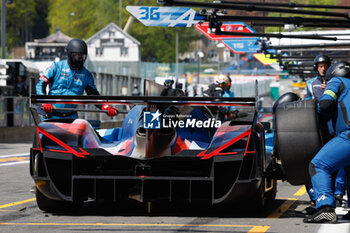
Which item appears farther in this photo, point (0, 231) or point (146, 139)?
point (146, 139)

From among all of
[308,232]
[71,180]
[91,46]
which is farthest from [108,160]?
[91,46]

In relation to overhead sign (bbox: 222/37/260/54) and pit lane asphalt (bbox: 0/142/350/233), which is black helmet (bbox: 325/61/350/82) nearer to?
pit lane asphalt (bbox: 0/142/350/233)

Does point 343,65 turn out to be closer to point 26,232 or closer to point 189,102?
point 189,102

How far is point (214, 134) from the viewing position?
27.5 feet

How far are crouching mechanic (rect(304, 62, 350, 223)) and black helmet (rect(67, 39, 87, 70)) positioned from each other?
3358mm

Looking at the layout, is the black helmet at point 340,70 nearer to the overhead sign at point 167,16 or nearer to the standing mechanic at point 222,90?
the overhead sign at point 167,16

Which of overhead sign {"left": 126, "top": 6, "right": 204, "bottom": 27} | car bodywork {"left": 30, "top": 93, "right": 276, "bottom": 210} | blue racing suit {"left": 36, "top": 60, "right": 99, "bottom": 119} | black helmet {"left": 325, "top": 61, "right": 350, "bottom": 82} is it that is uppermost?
overhead sign {"left": 126, "top": 6, "right": 204, "bottom": 27}

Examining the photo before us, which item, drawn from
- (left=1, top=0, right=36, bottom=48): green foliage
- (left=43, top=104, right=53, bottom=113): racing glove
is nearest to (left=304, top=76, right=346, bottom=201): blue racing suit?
(left=43, top=104, right=53, bottom=113): racing glove

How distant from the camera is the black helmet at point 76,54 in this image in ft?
33.5

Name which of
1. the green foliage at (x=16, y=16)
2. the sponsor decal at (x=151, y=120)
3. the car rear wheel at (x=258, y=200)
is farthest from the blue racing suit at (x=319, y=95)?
the green foliage at (x=16, y=16)

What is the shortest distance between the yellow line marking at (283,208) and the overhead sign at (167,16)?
2.55 metres

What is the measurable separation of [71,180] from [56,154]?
0.96 feet

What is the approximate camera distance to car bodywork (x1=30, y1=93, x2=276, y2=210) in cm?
800

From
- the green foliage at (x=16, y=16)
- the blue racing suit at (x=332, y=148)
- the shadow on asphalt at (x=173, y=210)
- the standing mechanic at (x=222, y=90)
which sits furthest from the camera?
the green foliage at (x=16, y=16)
